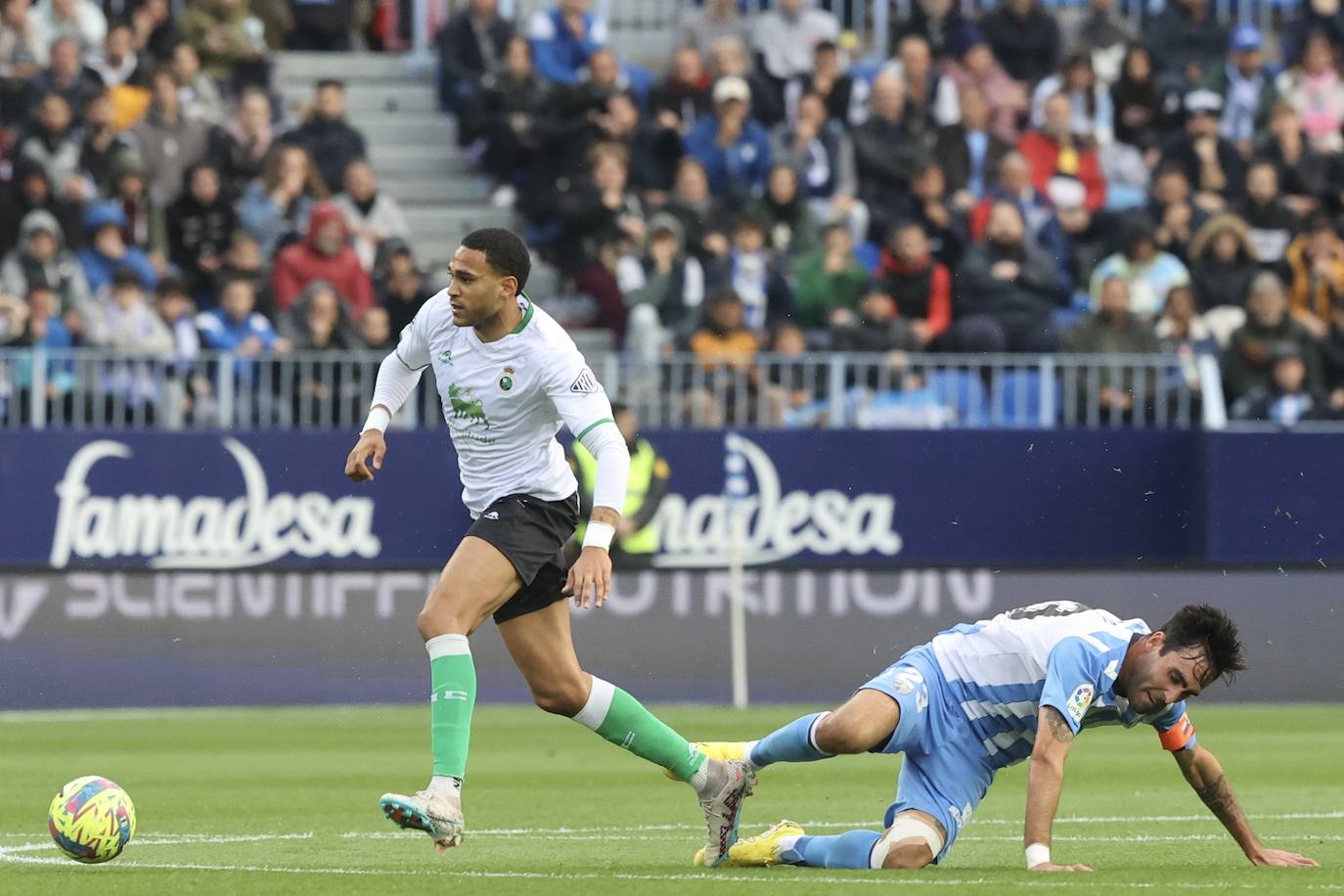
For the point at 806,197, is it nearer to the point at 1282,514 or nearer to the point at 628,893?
the point at 1282,514

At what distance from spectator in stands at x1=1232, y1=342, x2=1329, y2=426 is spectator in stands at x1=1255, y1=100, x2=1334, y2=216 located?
2.87 m

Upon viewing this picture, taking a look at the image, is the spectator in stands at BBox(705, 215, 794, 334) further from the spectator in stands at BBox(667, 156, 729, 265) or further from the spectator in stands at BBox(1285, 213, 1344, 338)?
the spectator in stands at BBox(1285, 213, 1344, 338)

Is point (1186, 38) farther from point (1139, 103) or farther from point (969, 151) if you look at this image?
point (969, 151)

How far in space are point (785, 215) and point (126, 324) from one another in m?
5.73

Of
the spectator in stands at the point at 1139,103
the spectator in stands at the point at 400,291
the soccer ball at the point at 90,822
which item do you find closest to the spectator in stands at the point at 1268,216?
the spectator in stands at the point at 1139,103

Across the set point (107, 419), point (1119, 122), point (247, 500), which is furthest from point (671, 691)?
point (1119, 122)

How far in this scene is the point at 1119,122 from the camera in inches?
923

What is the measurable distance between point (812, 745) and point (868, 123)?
14153mm

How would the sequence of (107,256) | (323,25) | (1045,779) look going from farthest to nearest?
(323,25) → (107,256) → (1045,779)

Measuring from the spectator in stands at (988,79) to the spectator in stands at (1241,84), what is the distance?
77.2 inches

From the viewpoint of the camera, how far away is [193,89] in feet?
71.1

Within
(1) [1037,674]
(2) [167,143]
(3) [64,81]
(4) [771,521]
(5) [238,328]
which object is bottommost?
(4) [771,521]

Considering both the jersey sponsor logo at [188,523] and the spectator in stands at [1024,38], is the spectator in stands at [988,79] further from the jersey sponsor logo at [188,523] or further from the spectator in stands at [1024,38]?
the jersey sponsor logo at [188,523]

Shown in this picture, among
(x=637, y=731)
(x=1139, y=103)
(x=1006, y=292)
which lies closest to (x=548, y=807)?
(x=637, y=731)
